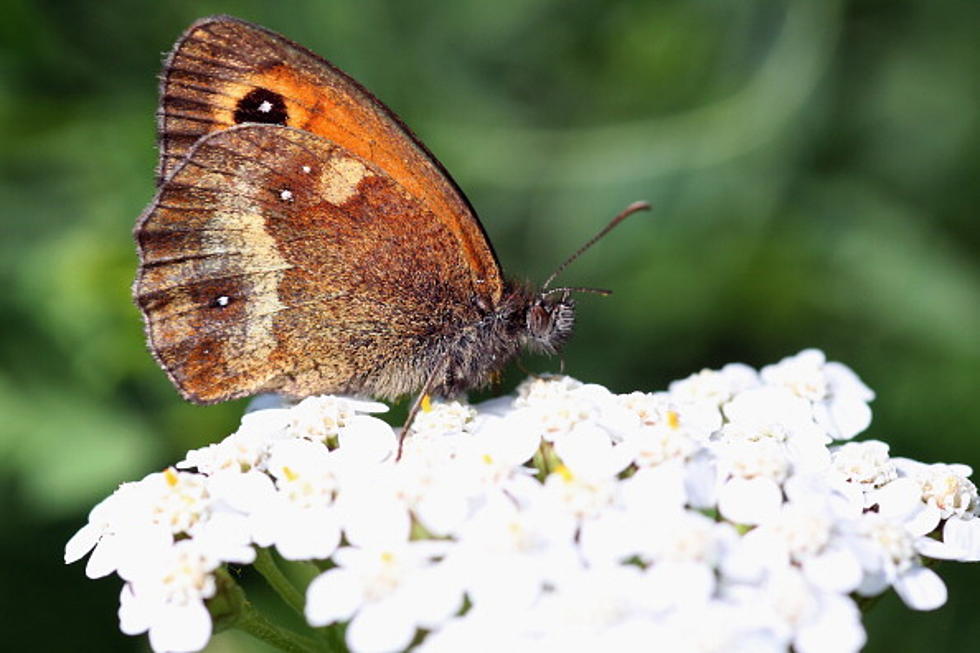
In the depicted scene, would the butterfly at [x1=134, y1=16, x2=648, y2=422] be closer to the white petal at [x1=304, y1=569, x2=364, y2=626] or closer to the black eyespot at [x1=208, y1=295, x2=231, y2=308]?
the black eyespot at [x1=208, y1=295, x2=231, y2=308]

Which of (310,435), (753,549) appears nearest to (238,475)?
(310,435)

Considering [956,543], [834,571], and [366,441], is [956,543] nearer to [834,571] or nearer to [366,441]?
[834,571]

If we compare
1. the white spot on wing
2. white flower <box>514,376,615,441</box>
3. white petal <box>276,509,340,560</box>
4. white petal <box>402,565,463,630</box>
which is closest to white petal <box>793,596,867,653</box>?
white petal <box>402,565,463,630</box>

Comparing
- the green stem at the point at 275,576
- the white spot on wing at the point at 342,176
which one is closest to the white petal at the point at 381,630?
the green stem at the point at 275,576

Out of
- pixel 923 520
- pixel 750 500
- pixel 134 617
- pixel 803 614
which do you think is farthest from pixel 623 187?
pixel 134 617

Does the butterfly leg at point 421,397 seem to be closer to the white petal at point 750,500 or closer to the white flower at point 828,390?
the white petal at point 750,500
